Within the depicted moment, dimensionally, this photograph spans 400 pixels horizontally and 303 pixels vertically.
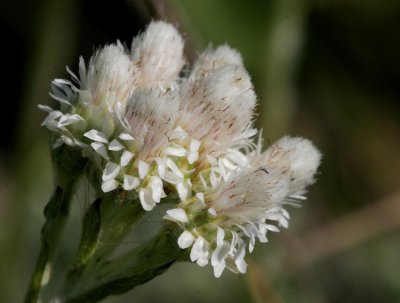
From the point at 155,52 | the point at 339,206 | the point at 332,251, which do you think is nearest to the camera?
the point at 155,52

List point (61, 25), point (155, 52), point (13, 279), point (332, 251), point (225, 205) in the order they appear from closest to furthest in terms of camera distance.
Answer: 1. point (225, 205)
2. point (155, 52)
3. point (13, 279)
4. point (61, 25)
5. point (332, 251)

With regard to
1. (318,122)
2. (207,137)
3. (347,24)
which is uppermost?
(347,24)

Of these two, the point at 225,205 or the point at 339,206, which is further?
the point at 339,206

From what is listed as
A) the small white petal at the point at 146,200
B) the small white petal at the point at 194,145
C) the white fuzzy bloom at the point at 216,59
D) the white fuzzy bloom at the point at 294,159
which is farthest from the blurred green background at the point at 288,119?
the small white petal at the point at 146,200

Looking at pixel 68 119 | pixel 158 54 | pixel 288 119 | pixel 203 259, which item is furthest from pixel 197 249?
pixel 288 119

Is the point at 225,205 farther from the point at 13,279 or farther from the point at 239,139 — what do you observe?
the point at 13,279

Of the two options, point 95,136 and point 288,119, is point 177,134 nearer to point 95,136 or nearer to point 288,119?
point 95,136

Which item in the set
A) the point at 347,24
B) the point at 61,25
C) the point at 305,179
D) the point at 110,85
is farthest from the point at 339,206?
the point at 110,85
